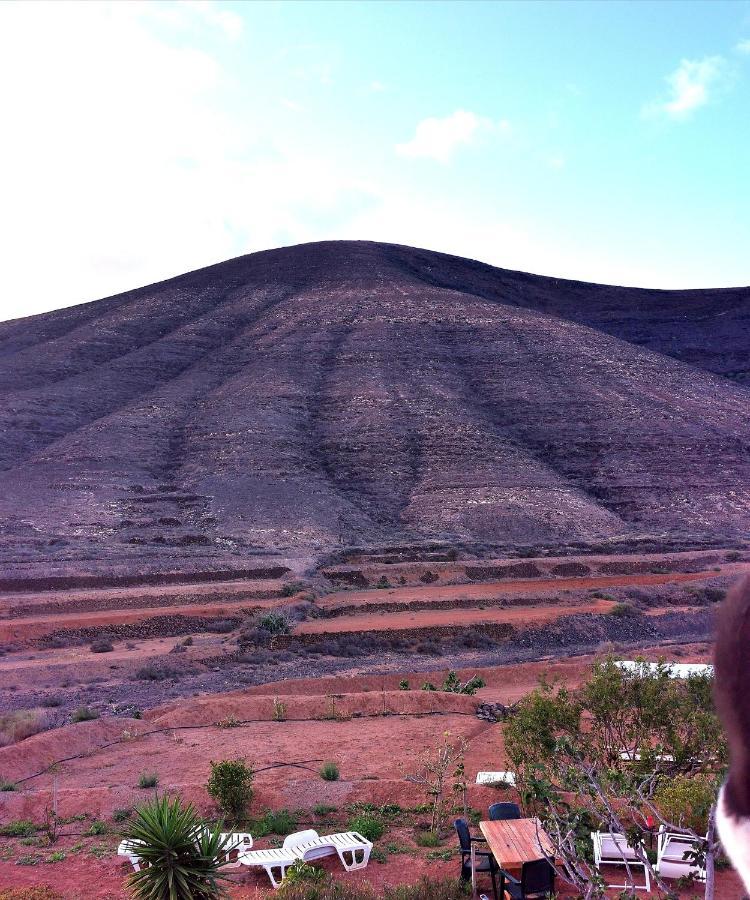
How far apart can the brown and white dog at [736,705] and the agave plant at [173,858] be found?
661cm

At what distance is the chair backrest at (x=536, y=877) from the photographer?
7.30 meters

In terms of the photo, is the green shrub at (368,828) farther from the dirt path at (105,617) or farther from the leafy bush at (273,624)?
the dirt path at (105,617)

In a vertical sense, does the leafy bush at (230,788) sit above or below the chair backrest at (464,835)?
below

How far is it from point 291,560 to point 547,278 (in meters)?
96.9

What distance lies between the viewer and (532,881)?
738 cm

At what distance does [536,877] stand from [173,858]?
320 centimetres

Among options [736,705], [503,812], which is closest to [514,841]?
[503,812]

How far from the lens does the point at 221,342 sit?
84375 mm

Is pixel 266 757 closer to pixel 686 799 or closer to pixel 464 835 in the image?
pixel 464 835

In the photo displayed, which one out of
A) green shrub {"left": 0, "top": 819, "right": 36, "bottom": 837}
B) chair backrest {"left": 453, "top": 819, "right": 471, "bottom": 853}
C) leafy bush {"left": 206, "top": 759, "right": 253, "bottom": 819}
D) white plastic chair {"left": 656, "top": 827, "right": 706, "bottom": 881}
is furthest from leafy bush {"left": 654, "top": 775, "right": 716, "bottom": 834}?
green shrub {"left": 0, "top": 819, "right": 36, "bottom": 837}

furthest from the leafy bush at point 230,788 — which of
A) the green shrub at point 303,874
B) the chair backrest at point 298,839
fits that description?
the green shrub at point 303,874

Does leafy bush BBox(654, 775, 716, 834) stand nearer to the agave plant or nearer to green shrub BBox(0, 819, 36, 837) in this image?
the agave plant

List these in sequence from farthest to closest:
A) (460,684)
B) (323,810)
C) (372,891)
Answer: (460,684)
(323,810)
(372,891)

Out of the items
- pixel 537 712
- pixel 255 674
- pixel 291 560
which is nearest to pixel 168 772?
pixel 537 712
